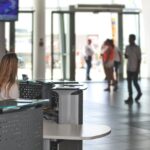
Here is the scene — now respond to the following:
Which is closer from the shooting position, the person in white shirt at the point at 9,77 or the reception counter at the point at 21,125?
the reception counter at the point at 21,125

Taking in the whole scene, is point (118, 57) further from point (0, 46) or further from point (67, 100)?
point (67, 100)

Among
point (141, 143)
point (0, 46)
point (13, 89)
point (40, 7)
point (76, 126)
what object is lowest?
point (141, 143)

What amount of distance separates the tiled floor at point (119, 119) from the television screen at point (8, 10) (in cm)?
233

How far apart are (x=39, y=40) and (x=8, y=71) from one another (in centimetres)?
1794

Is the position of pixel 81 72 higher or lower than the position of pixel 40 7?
lower

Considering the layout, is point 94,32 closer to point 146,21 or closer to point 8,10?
point 146,21

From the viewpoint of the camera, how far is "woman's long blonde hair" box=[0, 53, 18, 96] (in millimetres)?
4688

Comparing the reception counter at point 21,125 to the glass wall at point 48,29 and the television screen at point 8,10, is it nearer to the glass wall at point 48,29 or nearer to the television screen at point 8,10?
the television screen at point 8,10

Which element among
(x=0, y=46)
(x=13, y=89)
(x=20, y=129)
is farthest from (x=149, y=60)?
(x=20, y=129)

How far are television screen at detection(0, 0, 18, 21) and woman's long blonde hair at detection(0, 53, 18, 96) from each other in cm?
198

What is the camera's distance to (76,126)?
432 centimetres

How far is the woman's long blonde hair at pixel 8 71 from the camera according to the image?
4688 millimetres

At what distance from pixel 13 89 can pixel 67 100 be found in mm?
582

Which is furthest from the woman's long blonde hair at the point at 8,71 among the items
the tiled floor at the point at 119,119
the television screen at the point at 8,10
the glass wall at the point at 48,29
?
the glass wall at the point at 48,29
